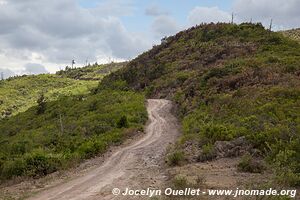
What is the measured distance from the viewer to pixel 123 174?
17.0 m

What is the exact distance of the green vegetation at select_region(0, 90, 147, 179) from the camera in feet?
64.0

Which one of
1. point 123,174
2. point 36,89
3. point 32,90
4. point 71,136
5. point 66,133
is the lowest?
point 123,174

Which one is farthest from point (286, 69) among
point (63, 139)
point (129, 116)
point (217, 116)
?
point (63, 139)

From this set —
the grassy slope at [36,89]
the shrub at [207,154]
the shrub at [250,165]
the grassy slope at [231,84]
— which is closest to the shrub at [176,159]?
the shrub at [207,154]

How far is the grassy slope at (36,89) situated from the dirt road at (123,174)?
4739 centimetres

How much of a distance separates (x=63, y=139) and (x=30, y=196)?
9.82m

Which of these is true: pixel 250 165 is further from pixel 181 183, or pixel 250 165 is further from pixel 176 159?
pixel 176 159

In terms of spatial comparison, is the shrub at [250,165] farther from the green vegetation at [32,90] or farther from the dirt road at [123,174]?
the green vegetation at [32,90]

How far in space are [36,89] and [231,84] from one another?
235 ft

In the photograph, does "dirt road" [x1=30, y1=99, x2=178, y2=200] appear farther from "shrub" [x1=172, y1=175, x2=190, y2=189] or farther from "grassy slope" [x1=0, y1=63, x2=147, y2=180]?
"grassy slope" [x1=0, y1=63, x2=147, y2=180]

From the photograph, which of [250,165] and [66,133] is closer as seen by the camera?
[250,165]

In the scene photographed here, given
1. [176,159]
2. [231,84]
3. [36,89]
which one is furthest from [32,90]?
[176,159]

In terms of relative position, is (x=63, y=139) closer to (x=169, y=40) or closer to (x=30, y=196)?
(x=30, y=196)

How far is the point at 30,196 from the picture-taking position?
597 inches
